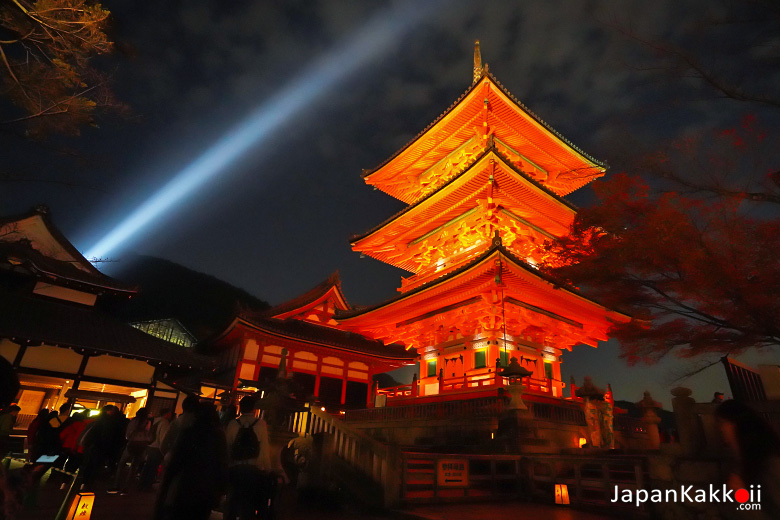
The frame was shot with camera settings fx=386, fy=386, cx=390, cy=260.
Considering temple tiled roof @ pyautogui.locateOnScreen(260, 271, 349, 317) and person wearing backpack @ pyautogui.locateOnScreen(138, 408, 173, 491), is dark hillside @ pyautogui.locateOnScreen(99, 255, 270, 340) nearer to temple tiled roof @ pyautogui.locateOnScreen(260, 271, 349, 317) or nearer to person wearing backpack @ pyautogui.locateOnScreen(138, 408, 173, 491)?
temple tiled roof @ pyautogui.locateOnScreen(260, 271, 349, 317)

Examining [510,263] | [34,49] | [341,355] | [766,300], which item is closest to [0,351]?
[34,49]

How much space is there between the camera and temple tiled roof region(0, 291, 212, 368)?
13383 millimetres

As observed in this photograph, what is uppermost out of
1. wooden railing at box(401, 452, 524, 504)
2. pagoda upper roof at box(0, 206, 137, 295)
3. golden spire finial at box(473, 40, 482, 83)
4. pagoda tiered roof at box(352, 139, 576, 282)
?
golden spire finial at box(473, 40, 482, 83)

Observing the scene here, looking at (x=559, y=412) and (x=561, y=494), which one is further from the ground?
(x=559, y=412)

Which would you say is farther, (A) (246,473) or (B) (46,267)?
(B) (46,267)

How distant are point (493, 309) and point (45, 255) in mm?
20535

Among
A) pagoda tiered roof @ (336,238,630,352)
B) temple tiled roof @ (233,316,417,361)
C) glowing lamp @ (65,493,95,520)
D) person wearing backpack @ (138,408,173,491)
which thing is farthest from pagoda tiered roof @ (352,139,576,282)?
glowing lamp @ (65,493,95,520)

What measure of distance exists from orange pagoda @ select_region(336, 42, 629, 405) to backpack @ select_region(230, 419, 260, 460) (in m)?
9.71

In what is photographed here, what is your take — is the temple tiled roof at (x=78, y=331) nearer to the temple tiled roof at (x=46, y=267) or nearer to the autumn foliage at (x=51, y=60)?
the temple tiled roof at (x=46, y=267)

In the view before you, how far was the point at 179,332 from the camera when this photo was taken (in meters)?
40.5

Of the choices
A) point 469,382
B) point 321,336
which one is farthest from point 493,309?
point 321,336

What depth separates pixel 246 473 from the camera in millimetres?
3922

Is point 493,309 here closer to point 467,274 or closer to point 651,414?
point 467,274

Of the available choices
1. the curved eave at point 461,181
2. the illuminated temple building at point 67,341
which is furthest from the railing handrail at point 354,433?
the curved eave at point 461,181
